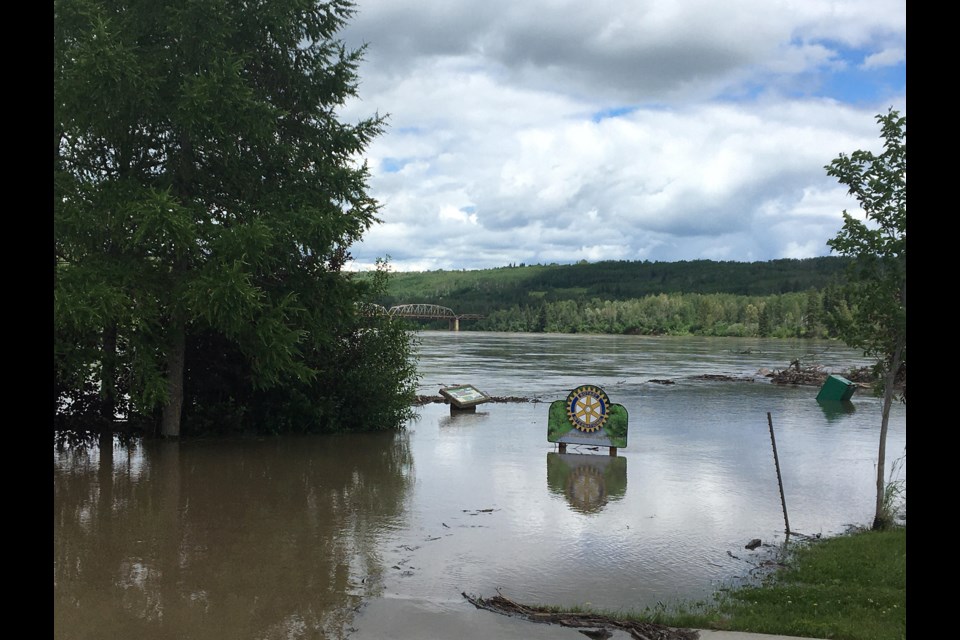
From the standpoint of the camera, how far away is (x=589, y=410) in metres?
18.1

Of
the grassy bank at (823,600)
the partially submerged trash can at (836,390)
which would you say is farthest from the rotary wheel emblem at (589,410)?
the partially submerged trash can at (836,390)

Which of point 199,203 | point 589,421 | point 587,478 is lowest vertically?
point 587,478

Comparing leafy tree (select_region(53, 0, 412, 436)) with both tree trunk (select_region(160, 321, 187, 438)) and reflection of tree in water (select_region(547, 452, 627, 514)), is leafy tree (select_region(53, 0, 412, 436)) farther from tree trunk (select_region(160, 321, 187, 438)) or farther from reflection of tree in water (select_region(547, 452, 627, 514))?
reflection of tree in water (select_region(547, 452, 627, 514))

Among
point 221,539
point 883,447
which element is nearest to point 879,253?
point 883,447

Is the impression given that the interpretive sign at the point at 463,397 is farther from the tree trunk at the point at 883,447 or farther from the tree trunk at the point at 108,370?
the tree trunk at the point at 883,447

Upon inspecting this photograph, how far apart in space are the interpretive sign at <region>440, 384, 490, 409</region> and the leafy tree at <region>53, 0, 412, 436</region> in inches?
262

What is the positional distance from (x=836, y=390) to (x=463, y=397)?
16667mm

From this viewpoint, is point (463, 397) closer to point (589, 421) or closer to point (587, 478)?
point (589, 421)

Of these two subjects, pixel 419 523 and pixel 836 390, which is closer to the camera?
pixel 419 523

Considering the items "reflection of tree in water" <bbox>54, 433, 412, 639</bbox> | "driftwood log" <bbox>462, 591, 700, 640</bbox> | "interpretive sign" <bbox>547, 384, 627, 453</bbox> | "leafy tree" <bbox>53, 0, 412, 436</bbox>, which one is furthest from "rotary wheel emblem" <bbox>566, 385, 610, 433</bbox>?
"driftwood log" <bbox>462, 591, 700, 640</bbox>
